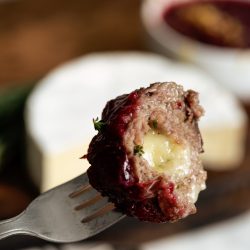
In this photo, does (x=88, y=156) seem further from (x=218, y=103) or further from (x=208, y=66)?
(x=208, y=66)

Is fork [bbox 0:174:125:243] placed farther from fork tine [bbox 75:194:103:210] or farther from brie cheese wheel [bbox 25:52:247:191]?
brie cheese wheel [bbox 25:52:247:191]

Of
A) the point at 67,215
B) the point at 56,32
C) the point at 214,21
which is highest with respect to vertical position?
the point at 56,32

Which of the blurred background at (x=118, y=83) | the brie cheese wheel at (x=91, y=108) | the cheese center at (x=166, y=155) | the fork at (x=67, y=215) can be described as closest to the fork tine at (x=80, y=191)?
the fork at (x=67, y=215)

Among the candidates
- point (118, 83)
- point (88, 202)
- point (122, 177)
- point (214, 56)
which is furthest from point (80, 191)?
point (214, 56)

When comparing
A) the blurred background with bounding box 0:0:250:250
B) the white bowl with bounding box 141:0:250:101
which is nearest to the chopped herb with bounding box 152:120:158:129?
the blurred background with bounding box 0:0:250:250

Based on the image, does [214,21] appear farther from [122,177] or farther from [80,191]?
[122,177]

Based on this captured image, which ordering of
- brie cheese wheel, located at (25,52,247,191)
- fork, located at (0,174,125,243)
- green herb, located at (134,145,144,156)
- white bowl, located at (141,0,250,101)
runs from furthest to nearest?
white bowl, located at (141,0,250,101) → brie cheese wheel, located at (25,52,247,191) → fork, located at (0,174,125,243) → green herb, located at (134,145,144,156)
